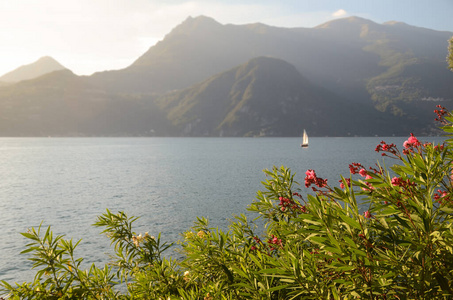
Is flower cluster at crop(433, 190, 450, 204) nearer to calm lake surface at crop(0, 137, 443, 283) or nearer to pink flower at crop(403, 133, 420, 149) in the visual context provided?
pink flower at crop(403, 133, 420, 149)

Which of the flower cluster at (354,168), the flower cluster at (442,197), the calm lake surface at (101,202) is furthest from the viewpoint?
the calm lake surface at (101,202)

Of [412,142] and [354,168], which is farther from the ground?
[412,142]

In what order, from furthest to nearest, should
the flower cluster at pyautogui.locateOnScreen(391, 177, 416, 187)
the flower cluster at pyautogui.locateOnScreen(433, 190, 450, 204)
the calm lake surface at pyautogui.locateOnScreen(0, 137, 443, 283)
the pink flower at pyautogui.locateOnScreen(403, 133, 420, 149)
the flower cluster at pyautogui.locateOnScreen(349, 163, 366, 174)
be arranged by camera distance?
the calm lake surface at pyautogui.locateOnScreen(0, 137, 443, 283)
the pink flower at pyautogui.locateOnScreen(403, 133, 420, 149)
the flower cluster at pyautogui.locateOnScreen(349, 163, 366, 174)
the flower cluster at pyautogui.locateOnScreen(433, 190, 450, 204)
the flower cluster at pyautogui.locateOnScreen(391, 177, 416, 187)

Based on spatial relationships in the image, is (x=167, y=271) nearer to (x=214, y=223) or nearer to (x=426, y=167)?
(x=426, y=167)

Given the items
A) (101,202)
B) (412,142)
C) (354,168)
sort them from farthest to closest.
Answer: (101,202) < (412,142) < (354,168)

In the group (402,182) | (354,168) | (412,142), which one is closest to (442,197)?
(402,182)

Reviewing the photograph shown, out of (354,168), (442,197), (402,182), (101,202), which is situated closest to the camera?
(402,182)

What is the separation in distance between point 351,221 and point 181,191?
230 ft

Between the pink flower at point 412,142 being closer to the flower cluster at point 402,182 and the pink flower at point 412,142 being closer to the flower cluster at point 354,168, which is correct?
the flower cluster at point 354,168

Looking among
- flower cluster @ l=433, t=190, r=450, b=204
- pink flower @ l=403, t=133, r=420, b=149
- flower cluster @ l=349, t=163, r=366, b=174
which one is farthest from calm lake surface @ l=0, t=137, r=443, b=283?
flower cluster @ l=433, t=190, r=450, b=204

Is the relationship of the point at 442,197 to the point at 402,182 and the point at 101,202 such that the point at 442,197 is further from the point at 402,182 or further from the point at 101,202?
the point at 101,202

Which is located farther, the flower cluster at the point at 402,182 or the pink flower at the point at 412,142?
the pink flower at the point at 412,142

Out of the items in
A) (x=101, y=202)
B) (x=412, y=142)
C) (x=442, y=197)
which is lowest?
(x=101, y=202)

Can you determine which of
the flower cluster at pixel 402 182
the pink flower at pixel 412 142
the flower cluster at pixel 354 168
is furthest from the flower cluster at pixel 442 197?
the flower cluster at pixel 354 168
